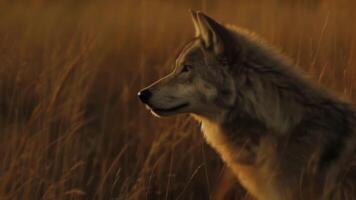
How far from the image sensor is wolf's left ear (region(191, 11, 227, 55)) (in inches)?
139

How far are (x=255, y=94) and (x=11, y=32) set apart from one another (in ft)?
14.7

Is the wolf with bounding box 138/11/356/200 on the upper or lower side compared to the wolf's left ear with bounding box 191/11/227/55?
lower

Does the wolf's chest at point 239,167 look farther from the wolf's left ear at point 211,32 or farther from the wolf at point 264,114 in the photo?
the wolf's left ear at point 211,32

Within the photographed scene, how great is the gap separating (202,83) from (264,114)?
0.41 m

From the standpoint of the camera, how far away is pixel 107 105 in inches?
199

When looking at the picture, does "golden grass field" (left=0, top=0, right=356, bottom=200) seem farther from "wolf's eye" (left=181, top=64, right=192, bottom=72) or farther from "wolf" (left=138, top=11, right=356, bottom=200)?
"wolf's eye" (left=181, top=64, right=192, bottom=72)

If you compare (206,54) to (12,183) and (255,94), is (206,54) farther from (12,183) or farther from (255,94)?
(12,183)

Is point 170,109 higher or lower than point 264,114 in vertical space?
higher

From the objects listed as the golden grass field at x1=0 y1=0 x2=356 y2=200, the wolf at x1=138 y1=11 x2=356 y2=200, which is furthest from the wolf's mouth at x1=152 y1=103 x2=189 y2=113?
the golden grass field at x1=0 y1=0 x2=356 y2=200

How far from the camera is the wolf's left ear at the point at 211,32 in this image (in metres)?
3.53

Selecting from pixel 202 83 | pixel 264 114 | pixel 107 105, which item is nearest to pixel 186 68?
pixel 202 83

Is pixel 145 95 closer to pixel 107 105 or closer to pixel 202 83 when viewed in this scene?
pixel 202 83

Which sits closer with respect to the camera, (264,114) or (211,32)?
(264,114)

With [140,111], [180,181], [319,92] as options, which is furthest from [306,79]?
[140,111]
